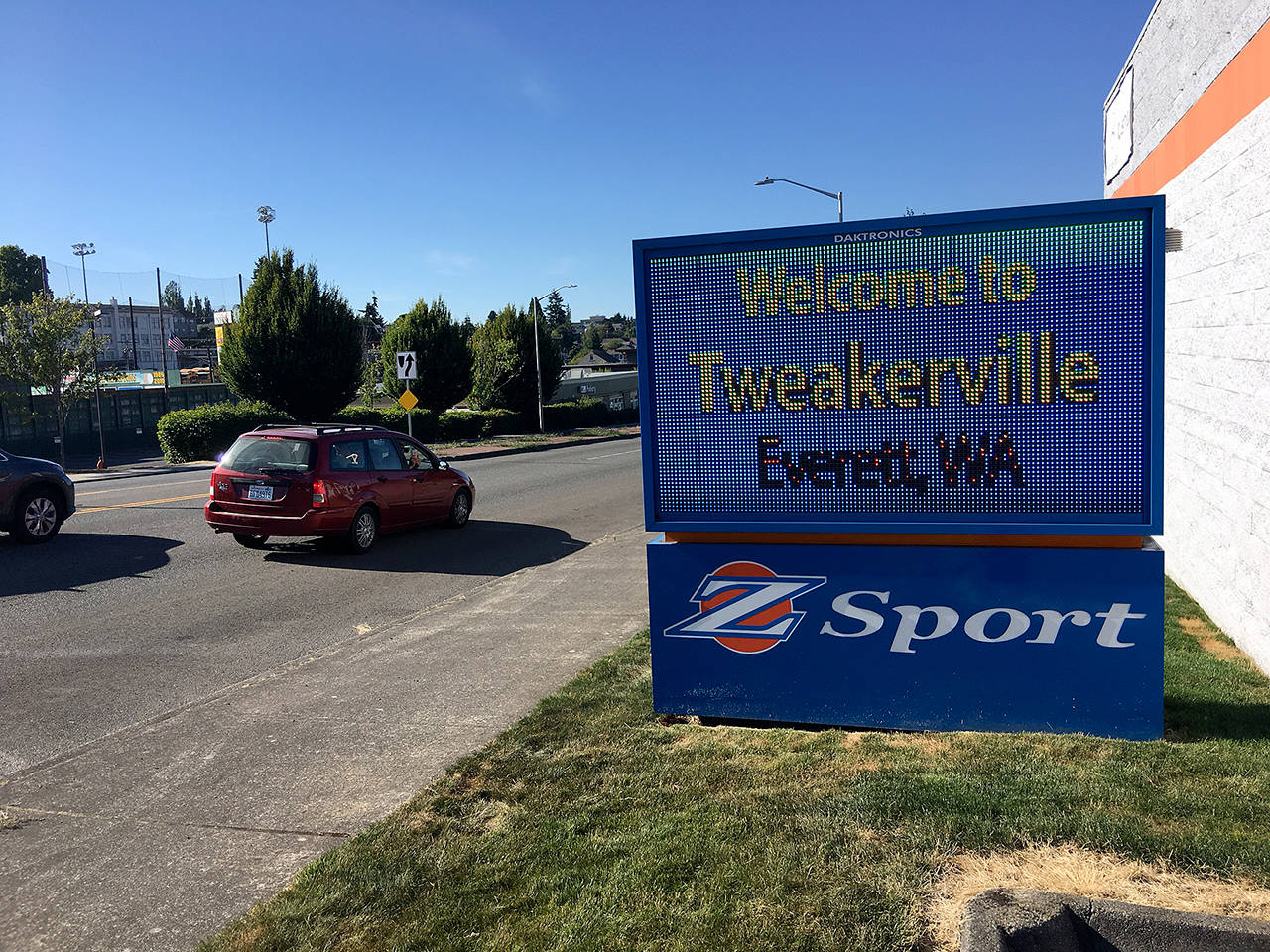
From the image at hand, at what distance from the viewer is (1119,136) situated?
12281 millimetres

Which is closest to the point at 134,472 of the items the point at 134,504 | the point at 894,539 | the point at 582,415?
the point at 134,504

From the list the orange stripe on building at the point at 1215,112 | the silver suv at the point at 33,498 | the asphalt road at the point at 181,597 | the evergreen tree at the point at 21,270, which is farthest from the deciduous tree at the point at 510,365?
→ the evergreen tree at the point at 21,270

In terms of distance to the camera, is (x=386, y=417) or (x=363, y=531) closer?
(x=363, y=531)

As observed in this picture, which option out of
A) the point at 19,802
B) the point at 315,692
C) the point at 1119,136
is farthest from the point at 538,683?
the point at 1119,136

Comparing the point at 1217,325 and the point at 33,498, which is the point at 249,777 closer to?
the point at 1217,325

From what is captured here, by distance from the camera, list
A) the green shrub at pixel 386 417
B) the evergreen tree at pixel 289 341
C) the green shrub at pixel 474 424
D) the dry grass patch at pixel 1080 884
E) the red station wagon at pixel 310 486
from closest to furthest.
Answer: the dry grass patch at pixel 1080 884 → the red station wagon at pixel 310 486 → the evergreen tree at pixel 289 341 → the green shrub at pixel 386 417 → the green shrub at pixel 474 424

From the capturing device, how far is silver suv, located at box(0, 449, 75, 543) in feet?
42.3

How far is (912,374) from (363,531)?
915 cm

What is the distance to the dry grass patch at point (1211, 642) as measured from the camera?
6.80 m

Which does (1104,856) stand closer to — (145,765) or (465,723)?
(465,723)

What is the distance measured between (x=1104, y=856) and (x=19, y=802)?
15.9 ft

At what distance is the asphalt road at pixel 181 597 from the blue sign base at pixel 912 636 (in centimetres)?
353

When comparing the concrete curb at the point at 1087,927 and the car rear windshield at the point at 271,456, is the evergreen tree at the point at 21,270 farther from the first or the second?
the concrete curb at the point at 1087,927

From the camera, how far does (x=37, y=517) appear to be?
13.3 metres
